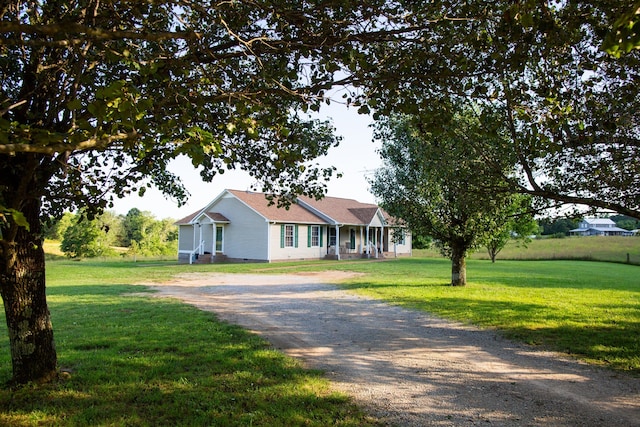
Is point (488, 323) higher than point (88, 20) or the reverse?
the reverse

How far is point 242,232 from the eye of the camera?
33938mm

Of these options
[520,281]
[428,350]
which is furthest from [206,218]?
[428,350]

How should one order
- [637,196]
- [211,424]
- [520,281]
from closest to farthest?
[211,424] < [637,196] < [520,281]

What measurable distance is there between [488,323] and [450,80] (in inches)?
256

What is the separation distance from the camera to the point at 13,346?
5570mm

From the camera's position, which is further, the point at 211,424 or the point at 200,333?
the point at 200,333

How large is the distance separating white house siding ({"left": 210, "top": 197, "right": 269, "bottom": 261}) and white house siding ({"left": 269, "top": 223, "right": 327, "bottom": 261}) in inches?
27.1

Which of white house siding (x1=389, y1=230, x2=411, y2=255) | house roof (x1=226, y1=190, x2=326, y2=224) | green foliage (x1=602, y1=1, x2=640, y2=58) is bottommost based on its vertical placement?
white house siding (x1=389, y1=230, x2=411, y2=255)

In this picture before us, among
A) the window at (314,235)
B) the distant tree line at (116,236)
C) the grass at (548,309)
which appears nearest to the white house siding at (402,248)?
the window at (314,235)

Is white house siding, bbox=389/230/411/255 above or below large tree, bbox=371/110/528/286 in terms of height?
below

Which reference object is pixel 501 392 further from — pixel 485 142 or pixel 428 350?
pixel 485 142

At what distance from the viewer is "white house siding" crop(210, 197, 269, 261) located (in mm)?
32625

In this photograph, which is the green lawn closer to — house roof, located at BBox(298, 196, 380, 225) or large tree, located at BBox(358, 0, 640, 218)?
large tree, located at BBox(358, 0, 640, 218)

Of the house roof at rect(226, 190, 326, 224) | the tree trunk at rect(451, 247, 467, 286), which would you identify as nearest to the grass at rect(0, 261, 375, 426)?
the tree trunk at rect(451, 247, 467, 286)
